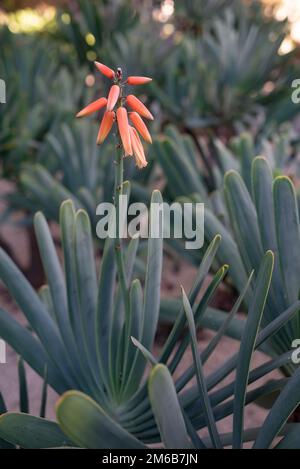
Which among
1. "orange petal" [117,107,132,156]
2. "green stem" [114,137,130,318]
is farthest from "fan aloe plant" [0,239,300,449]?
"orange petal" [117,107,132,156]

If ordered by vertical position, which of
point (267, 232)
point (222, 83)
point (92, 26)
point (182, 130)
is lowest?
point (267, 232)

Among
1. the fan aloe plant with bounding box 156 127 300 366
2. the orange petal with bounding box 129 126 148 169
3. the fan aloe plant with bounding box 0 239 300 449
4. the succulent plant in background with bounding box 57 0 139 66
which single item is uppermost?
the succulent plant in background with bounding box 57 0 139 66

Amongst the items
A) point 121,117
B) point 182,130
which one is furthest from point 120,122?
point 182,130

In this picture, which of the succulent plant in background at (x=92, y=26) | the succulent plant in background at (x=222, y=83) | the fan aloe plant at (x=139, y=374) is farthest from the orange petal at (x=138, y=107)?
the succulent plant in background at (x=92, y=26)

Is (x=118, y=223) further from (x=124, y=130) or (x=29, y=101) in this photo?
(x=29, y=101)

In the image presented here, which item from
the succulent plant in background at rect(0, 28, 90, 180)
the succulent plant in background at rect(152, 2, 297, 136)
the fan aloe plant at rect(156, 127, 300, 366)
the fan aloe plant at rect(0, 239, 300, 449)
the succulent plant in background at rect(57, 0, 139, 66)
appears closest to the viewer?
the fan aloe plant at rect(0, 239, 300, 449)

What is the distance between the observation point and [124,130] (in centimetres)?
56

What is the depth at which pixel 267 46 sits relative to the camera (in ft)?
7.12

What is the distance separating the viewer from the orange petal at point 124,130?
1.80ft

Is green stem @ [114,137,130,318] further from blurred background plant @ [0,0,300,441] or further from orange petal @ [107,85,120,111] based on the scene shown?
blurred background plant @ [0,0,300,441]

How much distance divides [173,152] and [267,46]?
1.19 metres

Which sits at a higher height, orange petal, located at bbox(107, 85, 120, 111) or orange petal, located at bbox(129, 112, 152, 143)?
orange petal, located at bbox(107, 85, 120, 111)

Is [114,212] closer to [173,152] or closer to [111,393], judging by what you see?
[111,393]

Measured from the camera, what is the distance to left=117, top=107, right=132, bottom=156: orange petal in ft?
1.80
